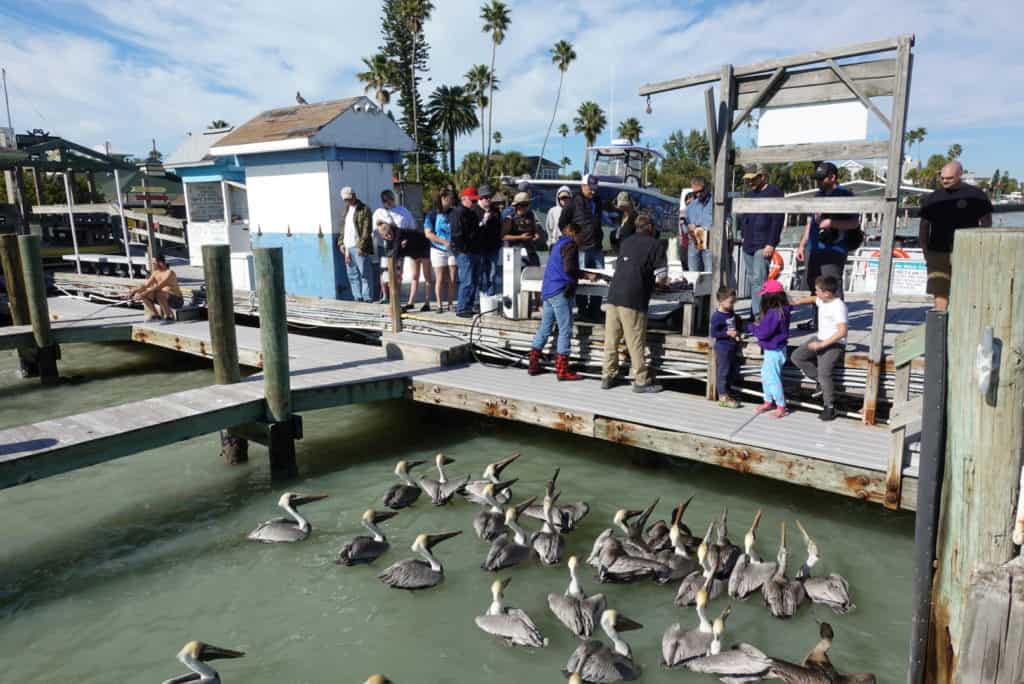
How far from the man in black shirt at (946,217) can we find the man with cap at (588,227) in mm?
4044

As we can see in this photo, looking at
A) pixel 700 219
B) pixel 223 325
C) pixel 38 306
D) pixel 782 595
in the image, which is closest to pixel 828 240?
pixel 700 219

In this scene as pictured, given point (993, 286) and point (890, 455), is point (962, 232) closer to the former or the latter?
point (993, 286)

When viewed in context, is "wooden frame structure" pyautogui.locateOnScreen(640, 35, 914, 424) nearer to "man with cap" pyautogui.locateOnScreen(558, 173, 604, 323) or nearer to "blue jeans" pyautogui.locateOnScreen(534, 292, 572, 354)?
"blue jeans" pyautogui.locateOnScreen(534, 292, 572, 354)

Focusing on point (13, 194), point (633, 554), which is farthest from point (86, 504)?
point (13, 194)

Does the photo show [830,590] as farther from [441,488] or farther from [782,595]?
[441,488]

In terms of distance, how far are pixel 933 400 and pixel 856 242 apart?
6.12 m

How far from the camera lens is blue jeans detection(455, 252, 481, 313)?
1080cm

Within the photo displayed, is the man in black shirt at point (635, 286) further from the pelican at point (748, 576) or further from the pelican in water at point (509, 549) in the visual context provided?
the pelican at point (748, 576)

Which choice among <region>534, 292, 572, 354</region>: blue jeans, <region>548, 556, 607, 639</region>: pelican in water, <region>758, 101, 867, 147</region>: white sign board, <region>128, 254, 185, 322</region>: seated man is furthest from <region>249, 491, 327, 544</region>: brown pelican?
<region>128, 254, 185, 322</region>: seated man

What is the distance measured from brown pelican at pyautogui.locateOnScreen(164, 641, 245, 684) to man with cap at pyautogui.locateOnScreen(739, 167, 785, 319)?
645 cm

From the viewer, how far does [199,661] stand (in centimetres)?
496

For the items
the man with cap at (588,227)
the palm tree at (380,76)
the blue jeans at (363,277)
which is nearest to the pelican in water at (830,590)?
the man with cap at (588,227)

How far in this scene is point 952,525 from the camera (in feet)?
10.6

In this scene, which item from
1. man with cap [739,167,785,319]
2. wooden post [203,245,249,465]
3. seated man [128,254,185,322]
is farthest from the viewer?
seated man [128,254,185,322]
